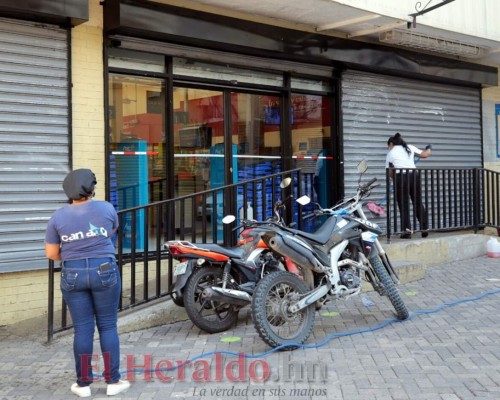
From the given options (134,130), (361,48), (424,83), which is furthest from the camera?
(424,83)

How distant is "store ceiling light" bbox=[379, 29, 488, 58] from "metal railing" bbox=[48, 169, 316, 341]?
3.39m

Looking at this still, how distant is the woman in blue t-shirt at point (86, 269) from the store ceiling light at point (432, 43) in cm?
650

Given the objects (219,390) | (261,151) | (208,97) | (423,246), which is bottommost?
(219,390)

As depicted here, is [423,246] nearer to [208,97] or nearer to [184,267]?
[208,97]

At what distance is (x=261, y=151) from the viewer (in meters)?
9.35

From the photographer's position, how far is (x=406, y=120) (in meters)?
10.8

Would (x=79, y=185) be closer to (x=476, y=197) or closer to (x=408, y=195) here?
(x=408, y=195)

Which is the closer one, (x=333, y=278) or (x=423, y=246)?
(x=333, y=278)

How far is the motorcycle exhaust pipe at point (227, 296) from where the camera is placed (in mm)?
5586

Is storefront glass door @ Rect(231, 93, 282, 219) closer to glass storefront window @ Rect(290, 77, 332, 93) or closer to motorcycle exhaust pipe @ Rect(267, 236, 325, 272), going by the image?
glass storefront window @ Rect(290, 77, 332, 93)

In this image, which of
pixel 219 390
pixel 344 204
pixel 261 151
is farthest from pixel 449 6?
pixel 219 390

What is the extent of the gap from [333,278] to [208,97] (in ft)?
12.3

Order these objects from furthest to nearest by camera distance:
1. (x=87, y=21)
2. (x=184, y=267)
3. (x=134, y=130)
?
(x=134, y=130) < (x=87, y=21) < (x=184, y=267)

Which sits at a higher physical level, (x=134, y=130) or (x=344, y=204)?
(x=134, y=130)
